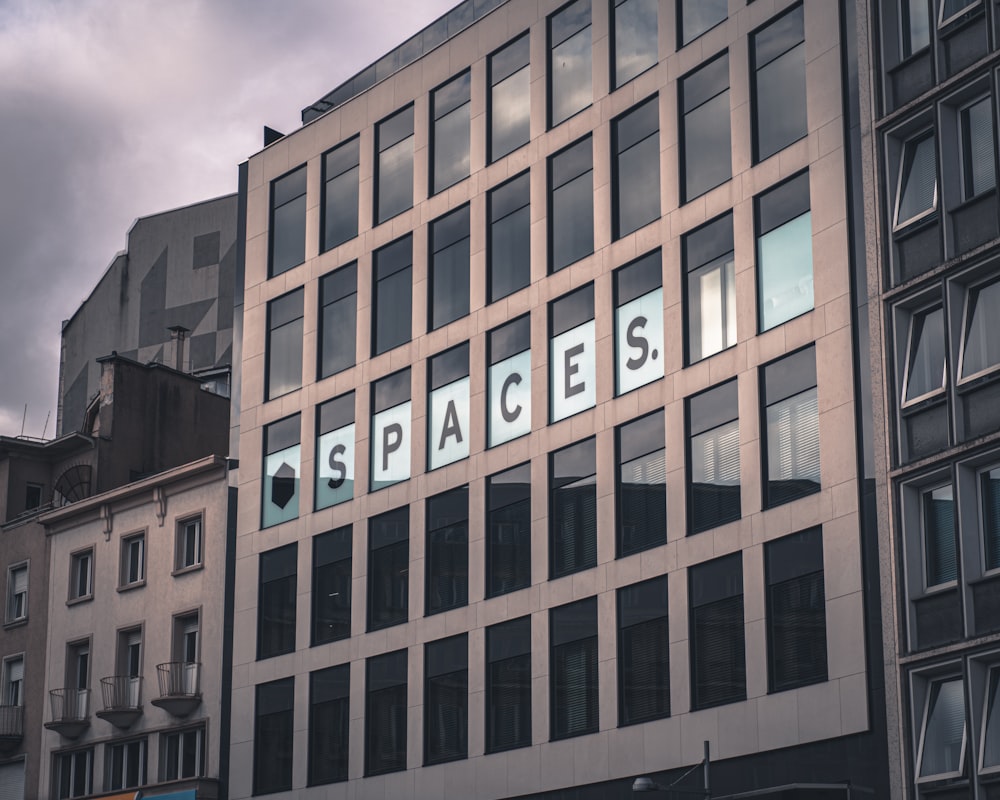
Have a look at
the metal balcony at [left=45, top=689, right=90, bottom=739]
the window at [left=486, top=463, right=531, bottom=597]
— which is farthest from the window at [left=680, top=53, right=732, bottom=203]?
the metal balcony at [left=45, top=689, right=90, bottom=739]

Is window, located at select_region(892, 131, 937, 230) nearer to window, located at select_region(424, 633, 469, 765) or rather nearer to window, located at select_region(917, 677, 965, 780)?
window, located at select_region(917, 677, 965, 780)

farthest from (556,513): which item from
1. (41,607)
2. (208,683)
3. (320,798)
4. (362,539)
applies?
(41,607)

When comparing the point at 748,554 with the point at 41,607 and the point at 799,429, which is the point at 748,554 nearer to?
the point at 799,429

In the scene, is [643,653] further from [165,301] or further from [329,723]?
[165,301]

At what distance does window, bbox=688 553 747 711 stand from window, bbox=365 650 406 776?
34.3ft

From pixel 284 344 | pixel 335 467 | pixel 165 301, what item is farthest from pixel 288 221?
pixel 165 301

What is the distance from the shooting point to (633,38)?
145 ft

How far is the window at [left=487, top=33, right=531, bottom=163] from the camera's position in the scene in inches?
1861

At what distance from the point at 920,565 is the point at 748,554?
472 cm

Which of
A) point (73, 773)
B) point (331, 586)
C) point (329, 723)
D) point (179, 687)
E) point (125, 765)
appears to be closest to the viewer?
point (329, 723)

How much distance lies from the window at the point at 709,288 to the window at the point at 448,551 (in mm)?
8398

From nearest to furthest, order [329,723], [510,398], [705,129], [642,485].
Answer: [642,485] < [705,129] < [510,398] < [329,723]

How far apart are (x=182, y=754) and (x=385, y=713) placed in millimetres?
9587

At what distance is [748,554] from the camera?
3806cm
